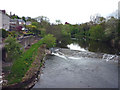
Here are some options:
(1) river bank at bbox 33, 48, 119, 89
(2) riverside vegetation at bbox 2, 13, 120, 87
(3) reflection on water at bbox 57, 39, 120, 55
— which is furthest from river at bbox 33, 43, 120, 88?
(3) reflection on water at bbox 57, 39, 120, 55

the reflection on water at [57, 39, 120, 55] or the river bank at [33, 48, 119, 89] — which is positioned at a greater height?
the reflection on water at [57, 39, 120, 55]

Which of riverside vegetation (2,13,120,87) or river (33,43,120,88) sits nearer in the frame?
river (33,43,120,88)

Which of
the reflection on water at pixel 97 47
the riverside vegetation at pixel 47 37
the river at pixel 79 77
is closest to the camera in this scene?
the river at pixel 79 77

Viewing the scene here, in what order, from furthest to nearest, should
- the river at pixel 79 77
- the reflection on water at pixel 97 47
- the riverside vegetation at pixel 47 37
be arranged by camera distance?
the reflection on water at pixel 97 47 → the riverside vegetation at pixel 47 37 → the river at pixel 79 77

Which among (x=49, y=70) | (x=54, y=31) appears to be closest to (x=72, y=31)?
(x=54, y=31)

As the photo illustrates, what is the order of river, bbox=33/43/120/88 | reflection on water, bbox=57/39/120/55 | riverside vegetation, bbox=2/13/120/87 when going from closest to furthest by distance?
river, bbox=33/43/120/88, riverside vegetation, bbox=2/13/120/87, reflection on water, bbox=57/39/120/55

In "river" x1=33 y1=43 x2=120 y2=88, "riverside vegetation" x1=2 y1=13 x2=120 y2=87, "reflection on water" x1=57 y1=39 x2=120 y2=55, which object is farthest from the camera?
"reflection on water" x1=57 y1=39 x2=120 y2=55

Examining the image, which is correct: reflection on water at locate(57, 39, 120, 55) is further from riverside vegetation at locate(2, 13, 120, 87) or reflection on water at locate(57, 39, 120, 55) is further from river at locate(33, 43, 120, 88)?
river at locate(33, 43, 120, 88)

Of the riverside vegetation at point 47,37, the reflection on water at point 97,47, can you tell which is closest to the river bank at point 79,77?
the riverside vegetation at point 47,37

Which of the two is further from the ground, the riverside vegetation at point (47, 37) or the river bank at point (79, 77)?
the riverside vegetation at point (47, 37)

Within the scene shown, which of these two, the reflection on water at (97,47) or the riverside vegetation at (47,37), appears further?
the reflection on water at (97,47)

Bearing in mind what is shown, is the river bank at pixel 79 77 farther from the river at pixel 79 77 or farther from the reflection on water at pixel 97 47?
the reflection on water at pixel 97 47

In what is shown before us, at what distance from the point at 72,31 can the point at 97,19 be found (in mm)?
17787

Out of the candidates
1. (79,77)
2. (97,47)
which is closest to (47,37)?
(97,47)
